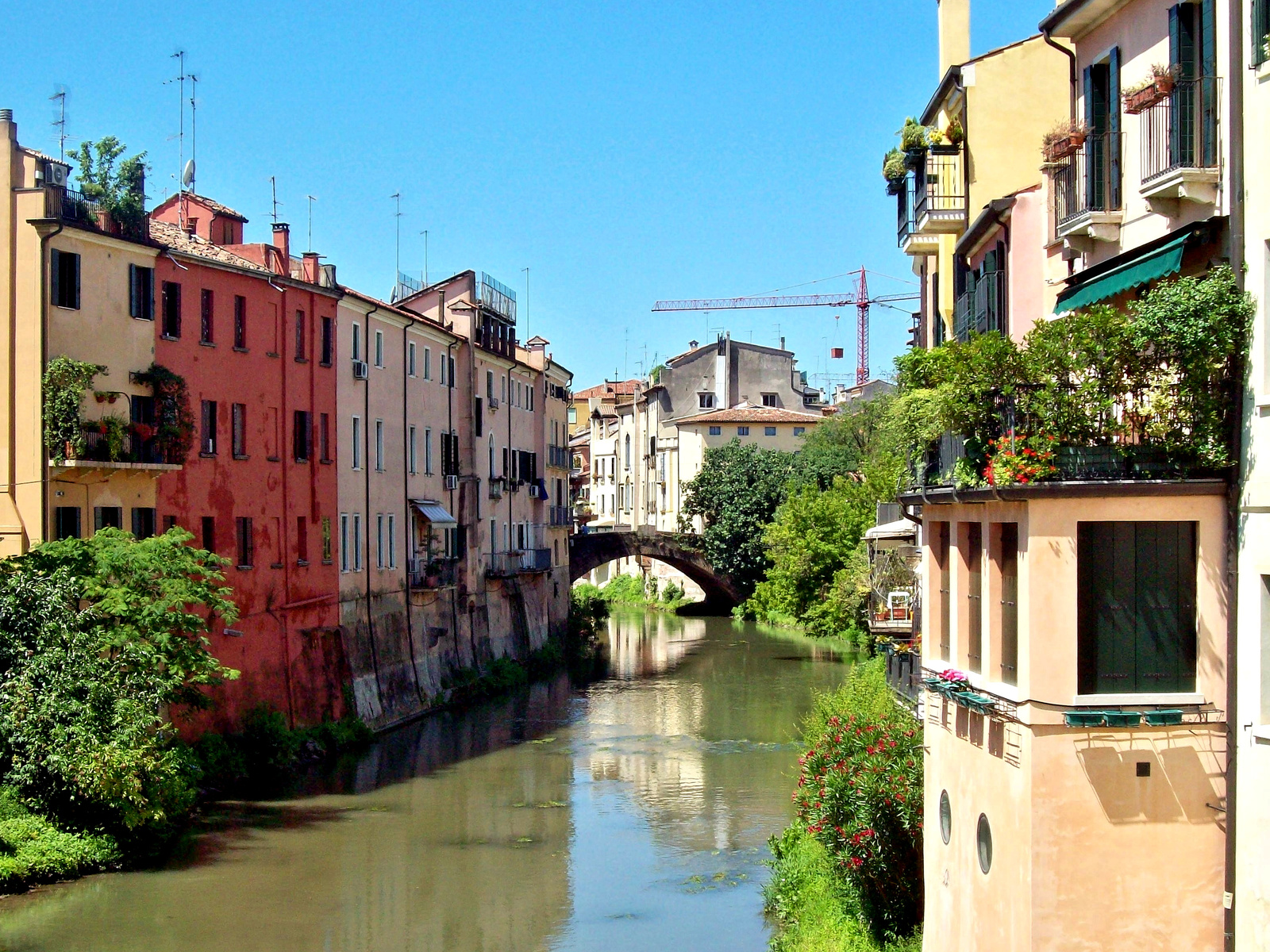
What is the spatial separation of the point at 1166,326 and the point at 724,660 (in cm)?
5058

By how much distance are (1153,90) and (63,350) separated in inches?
976

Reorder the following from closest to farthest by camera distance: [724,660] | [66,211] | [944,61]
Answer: [944,61] < [66,211] < [724,660]

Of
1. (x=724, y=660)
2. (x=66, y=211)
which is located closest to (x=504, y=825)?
(x=66, y=211)

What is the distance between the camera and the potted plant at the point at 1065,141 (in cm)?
1538

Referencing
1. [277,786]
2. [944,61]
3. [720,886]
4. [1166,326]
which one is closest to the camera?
A: [1166,326]

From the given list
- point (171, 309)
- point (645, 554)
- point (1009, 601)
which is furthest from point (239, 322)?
point (645, 554)

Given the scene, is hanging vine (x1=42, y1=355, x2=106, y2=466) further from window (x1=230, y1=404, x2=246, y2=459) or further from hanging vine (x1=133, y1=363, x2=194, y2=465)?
window (x1=230, y1=404, x2=246, y2=459)

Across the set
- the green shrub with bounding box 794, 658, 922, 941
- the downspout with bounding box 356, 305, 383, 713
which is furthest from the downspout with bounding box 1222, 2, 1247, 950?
the downspout with bounding box 356, 305, 383, 713

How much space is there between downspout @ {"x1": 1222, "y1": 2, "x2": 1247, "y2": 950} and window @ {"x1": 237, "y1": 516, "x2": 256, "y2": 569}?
29.3m

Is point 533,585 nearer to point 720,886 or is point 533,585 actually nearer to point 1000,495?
point 720,886

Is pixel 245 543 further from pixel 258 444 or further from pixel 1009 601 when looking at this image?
pixel 1009 601

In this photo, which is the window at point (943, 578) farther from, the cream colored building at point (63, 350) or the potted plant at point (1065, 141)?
the cream colored building at point (63, 350)

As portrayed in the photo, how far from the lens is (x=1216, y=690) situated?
12.8 meters

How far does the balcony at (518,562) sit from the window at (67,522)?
25807mm
